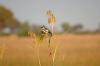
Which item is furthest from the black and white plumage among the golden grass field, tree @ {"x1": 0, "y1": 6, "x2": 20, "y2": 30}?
tree @ {"x1": 0, "y1": 6, "x2": 20, "y2": 30}

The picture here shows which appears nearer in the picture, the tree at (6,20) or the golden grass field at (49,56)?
the golden grass field at (49,56)

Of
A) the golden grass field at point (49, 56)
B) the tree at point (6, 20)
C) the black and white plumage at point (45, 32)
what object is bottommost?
the tree at point (6, 20)

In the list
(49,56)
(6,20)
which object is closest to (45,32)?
(49,56)

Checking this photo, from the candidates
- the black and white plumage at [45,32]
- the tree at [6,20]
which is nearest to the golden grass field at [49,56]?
the black and white plumage at [45,32]

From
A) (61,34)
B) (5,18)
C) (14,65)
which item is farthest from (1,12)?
(61,34)

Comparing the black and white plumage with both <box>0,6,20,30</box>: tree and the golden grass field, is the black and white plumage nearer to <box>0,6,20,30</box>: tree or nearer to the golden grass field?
the golden grass field

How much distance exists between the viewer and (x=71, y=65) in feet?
24.0

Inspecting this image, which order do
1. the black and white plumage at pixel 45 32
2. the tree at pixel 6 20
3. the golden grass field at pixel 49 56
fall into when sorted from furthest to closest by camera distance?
the tree at pixel 6 20 → the golden grass field at pixel 49 56 → the black and white plumage at pixel 45 32

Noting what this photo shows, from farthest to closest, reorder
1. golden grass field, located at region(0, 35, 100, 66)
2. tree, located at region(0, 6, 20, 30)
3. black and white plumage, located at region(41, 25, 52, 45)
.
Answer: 1. tree, located at region(0, 6, 20, 30)
2. golden grass field, located at region(0, 35, 100, 66)
3. black and white plumage, located at region(41, 25, 52, 45)

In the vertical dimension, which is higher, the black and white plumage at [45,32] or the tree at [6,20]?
the black and white plumage at [45,32]

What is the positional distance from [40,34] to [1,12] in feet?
118

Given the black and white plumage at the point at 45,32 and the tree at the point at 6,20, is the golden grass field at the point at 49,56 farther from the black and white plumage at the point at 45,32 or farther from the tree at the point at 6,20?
the tree at the point at 6,20

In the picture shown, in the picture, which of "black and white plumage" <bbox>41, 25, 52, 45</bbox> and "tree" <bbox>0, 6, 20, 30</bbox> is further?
"tree" <bbox>0, 6, 20, 30</bbox>

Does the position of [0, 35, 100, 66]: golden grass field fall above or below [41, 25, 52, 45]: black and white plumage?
below
